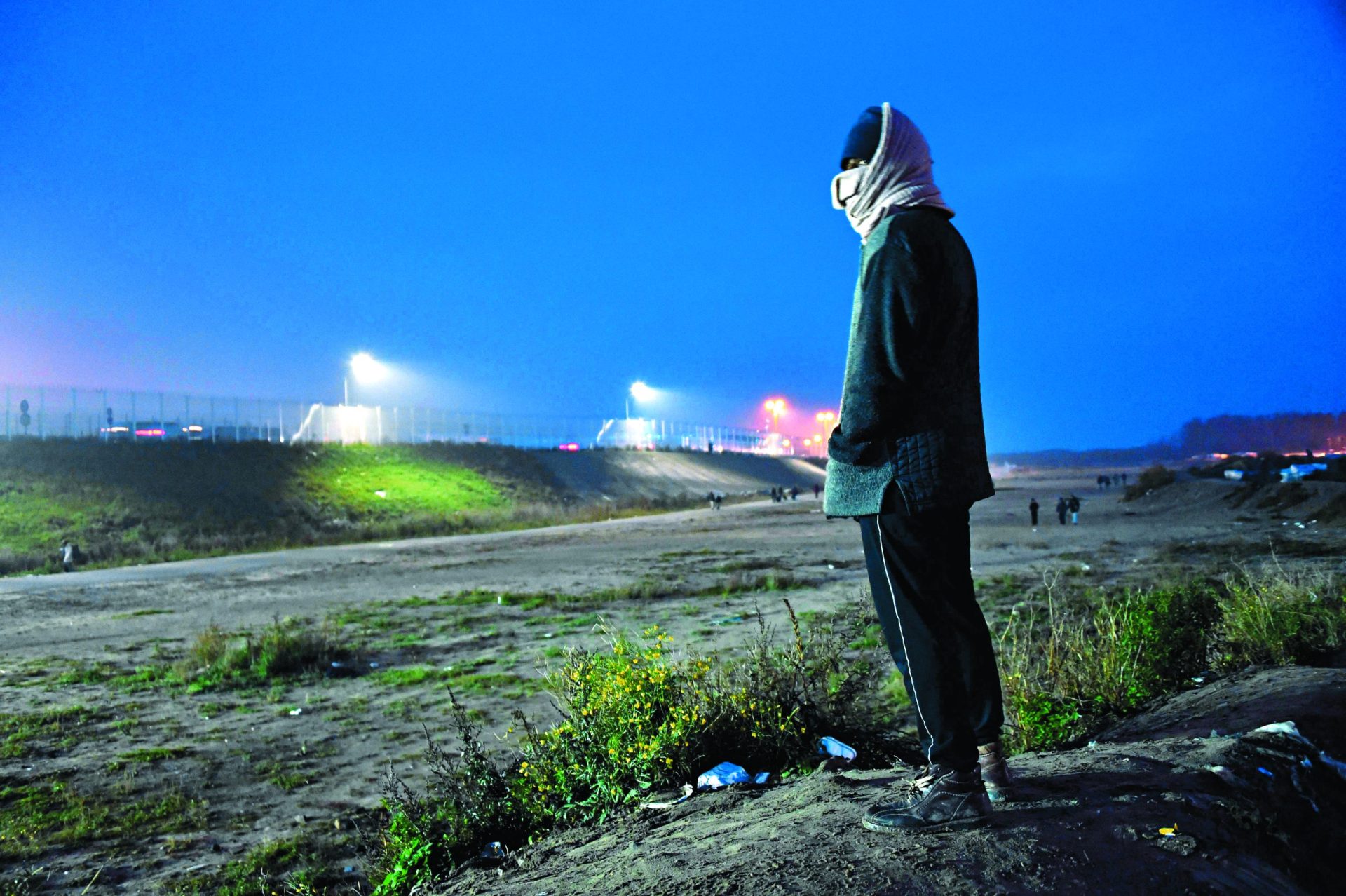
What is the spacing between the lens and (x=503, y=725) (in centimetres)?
711

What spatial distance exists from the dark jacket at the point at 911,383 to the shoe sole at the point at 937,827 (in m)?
0.95

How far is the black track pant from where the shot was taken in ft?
8.86

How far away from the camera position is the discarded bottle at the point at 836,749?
4.41 metres

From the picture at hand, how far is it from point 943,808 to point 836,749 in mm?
1898

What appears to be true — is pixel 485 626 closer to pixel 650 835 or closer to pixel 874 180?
pixel 650 835

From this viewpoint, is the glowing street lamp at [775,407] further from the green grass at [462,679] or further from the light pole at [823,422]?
the green grass at [462,679]

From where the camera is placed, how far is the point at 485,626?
1212 cm

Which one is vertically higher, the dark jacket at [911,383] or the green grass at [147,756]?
the dark jacket at [911,383]

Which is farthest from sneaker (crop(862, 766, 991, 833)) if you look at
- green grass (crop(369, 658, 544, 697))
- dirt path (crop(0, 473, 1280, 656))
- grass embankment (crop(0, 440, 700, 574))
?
grass embankment (crop(0, 440, 700, 574))

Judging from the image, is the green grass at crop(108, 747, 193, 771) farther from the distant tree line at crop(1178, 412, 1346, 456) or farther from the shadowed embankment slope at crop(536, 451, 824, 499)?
the distant tree line at crop(1178, 412, 1346, 456)

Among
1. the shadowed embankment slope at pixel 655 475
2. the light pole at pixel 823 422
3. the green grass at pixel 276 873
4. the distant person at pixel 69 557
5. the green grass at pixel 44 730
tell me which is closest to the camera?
the green grass at pixel 276 873

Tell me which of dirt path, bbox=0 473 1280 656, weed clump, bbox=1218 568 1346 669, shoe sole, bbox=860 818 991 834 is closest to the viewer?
shoe sole, bbox=860 818 991 834

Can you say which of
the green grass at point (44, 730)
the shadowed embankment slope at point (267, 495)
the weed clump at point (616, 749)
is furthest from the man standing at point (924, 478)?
the shadowed embankment slope at point (267, 495)

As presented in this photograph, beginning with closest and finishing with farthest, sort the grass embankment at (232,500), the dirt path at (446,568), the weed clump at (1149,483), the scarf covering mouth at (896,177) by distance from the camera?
the scarf covering mouth at (896,177)
the dirt path at (446,568)
the grass embankment at (232,500)
the weed clump at (1149,483)
